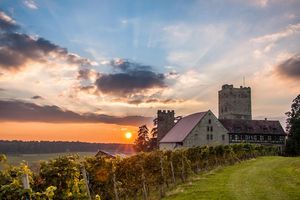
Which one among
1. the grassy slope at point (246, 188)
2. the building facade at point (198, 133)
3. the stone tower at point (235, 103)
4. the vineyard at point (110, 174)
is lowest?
the grassy slope at point (246, 188)

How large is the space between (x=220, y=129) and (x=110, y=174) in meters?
63.8

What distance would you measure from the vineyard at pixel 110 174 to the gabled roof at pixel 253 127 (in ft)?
87.9

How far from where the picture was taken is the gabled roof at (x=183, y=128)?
81000 millimetres

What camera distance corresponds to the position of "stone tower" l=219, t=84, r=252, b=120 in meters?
109

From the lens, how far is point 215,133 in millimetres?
83688

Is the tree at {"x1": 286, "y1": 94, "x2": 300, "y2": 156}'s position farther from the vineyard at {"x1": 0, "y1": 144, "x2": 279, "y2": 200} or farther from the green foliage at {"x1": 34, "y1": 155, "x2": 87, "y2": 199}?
the green foliage at {"x1": 34, "y1": 155, "x2": 87, "y2": 199}

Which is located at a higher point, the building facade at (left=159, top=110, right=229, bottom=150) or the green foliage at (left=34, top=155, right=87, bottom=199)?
the building facade at (left=159, top=110, right=229, bottom=150)

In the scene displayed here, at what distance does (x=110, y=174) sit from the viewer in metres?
24.1

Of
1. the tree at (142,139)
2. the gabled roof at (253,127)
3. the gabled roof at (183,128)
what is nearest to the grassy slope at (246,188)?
the gabled roof at (183,128)

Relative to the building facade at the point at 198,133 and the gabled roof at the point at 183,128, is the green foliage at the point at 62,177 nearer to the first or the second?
the building facade at the point at 198,133

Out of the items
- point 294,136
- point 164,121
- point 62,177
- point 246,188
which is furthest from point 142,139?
point 62,177

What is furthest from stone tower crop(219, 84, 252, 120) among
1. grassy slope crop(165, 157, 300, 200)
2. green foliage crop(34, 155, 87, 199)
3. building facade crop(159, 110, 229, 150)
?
green foliage crop(34, 155, 87, 199)

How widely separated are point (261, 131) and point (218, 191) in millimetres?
69836

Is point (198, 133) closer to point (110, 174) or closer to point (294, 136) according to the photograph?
point (294, 136)
